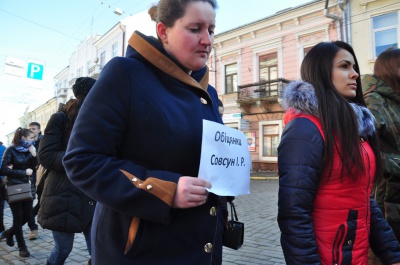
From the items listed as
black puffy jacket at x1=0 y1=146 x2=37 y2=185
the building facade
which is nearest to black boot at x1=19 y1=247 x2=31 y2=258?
black puffy jacket at x1=0 y1=146 x2=37 y2=185

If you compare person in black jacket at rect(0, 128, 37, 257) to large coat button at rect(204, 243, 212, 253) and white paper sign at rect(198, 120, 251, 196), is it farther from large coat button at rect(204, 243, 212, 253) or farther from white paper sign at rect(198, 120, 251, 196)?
white paper sign at rect(198, 120, 251, 196)

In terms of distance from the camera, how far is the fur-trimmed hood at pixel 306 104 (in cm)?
153

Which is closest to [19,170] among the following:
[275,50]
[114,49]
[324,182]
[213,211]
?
[213,211]

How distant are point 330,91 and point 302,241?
0.81 m

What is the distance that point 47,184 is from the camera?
2582 millimetres

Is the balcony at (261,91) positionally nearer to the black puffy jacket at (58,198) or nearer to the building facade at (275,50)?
the building facade at (275,50)

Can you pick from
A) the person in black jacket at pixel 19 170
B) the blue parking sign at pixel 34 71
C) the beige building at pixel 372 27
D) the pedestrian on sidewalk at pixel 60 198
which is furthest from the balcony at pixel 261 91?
the pedestrian on sidewalk at pixel 60 198

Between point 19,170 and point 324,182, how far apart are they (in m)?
4.70

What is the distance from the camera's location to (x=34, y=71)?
40.3 ft

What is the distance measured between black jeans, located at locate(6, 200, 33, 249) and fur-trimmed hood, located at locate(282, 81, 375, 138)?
13.4ft

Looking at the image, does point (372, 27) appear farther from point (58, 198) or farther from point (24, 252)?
point (24, 252)

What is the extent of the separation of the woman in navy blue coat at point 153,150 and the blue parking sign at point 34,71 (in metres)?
12.9

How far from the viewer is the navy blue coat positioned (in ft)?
3.32

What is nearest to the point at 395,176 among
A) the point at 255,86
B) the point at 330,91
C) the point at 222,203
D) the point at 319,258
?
the point at 330,91
